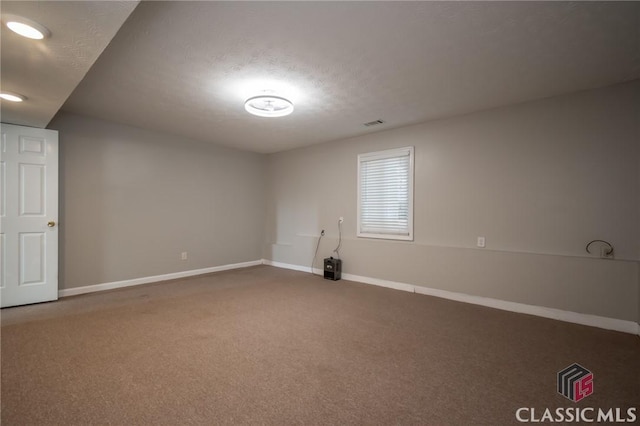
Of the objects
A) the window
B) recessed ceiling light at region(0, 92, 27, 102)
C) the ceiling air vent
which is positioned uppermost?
the ceiling air vent

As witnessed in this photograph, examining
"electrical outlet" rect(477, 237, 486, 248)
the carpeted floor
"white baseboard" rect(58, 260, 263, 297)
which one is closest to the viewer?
the carpeted floor

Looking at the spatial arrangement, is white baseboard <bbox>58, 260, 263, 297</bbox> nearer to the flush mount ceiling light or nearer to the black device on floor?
the black device on floor

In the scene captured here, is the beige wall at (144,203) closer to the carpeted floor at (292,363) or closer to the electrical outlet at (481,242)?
the carpeted floor at (292,363)

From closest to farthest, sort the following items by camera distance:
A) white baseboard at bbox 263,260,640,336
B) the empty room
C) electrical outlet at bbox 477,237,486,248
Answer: the empty room
white baseboard at bbox 263,260,640,336
electrical outlet at bbox 477,237,486,248

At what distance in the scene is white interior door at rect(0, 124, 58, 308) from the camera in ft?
11.0

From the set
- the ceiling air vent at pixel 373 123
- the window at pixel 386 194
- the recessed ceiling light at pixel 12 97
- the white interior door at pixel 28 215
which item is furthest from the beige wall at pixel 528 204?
the white interior door at pixel 28 215

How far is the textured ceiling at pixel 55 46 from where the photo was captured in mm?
1545

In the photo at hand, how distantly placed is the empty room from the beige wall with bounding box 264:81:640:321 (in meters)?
0.02

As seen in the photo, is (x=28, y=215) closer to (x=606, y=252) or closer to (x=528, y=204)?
(x=528, y=204)

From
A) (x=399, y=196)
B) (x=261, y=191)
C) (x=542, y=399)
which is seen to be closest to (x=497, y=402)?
(x=542, y=399)

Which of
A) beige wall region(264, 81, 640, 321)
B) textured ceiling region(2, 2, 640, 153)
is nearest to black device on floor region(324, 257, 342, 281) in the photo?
beige wall region(264, 81, 640, 321)

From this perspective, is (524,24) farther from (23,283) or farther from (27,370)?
(23,283)

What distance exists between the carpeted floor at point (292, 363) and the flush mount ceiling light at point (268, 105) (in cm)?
234

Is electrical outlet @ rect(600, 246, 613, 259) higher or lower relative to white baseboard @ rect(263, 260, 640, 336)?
higher
